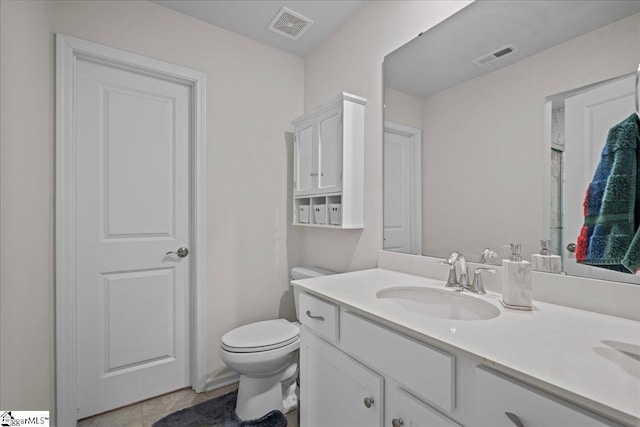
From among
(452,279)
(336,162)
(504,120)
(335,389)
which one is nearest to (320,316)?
(335,389)

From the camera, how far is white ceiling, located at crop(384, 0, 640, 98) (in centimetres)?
95

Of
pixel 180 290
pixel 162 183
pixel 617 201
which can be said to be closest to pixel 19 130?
pixel 162 183

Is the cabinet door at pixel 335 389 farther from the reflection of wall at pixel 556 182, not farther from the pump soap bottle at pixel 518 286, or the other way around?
the reflection of wall at pixel 556 182

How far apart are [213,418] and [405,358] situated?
1.39m

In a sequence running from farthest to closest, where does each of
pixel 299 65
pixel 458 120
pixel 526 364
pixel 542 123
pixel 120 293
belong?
pixel 299 65 → pixel 120 293 → pixel 458 120 → pixel 542 123 → pixel 526 364

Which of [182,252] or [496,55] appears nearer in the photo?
[496,55]

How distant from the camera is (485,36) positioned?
1218 mm

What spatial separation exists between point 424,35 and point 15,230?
1.90m

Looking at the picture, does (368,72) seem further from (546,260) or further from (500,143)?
(546,260)

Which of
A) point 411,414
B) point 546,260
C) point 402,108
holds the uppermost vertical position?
point 402,108

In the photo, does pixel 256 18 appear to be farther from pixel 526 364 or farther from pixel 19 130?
pixel 526 364

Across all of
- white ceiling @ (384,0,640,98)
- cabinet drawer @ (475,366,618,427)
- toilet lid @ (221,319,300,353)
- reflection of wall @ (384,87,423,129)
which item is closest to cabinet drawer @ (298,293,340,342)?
toilet lid @ (221,319,300,353)

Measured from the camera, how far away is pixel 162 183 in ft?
6.16

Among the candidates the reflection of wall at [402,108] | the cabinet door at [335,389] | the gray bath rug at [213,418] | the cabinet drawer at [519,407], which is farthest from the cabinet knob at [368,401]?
the reflection of wall at [402,108]
